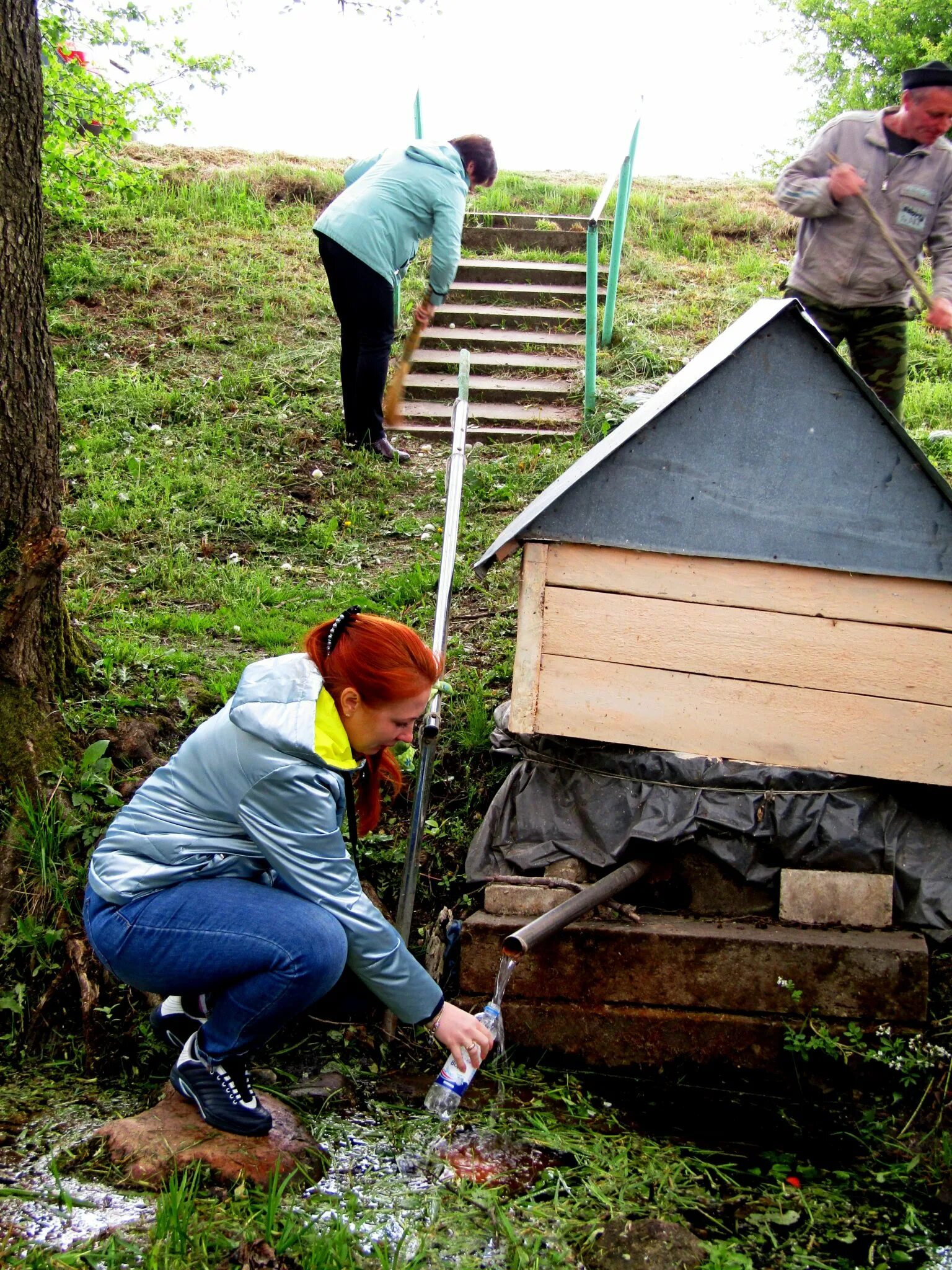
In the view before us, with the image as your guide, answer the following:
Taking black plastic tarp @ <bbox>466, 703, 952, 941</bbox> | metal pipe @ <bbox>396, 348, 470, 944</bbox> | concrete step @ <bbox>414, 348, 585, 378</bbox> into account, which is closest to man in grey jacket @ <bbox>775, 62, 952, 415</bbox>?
metal pipe @ <bbox>396, 348, 470, 944</bbox>

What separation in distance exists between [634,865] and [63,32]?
6.76 m

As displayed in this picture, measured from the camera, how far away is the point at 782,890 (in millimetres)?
3512

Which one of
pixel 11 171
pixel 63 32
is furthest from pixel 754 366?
pixel 63 32

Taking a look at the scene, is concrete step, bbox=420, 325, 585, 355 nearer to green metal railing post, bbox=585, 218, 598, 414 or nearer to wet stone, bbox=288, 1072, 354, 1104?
green metal railing post, bbox=585, 218, 598, 414

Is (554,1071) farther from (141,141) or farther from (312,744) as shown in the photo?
(141,141)

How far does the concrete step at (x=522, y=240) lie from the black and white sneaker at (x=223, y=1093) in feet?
26.8

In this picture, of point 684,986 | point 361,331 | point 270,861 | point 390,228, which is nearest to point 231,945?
point 270,861

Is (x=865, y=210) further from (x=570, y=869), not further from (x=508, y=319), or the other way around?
(x=508, y=319)

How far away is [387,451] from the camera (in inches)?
270

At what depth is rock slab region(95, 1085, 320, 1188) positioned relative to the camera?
98.4 inches

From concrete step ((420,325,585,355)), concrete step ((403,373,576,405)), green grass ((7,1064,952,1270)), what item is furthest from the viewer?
concrete step ((420,325,585,355))

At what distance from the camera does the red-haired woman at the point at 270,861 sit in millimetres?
2398

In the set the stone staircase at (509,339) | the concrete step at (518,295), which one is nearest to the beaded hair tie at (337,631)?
the stone staircase at (509,339)

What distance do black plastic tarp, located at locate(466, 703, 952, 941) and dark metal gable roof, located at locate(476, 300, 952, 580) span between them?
27.3 inches
